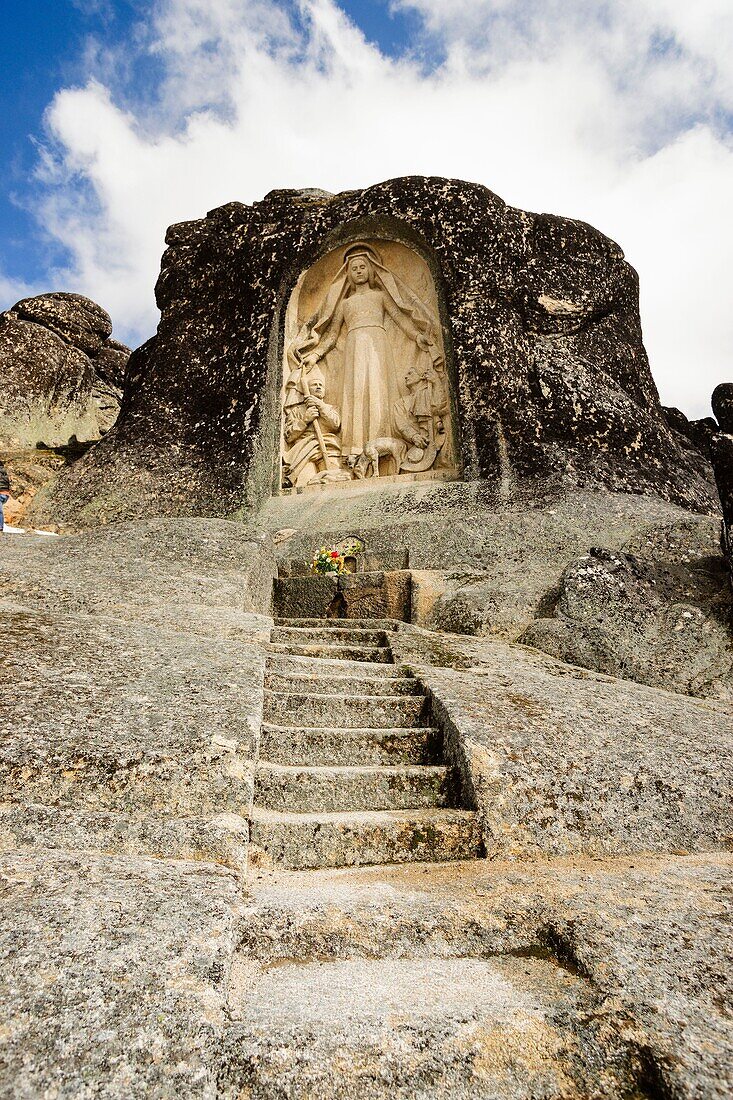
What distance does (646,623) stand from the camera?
546 centimetres

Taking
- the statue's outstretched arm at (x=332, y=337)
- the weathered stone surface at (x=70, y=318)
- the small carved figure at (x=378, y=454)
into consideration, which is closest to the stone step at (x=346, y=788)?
the small carved figure at (x=378, y=454)

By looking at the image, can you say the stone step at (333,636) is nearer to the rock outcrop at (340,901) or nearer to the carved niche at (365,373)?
the rock outcrop at (340,901)

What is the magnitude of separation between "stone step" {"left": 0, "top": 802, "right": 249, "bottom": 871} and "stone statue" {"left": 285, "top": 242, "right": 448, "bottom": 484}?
8024 millimetres

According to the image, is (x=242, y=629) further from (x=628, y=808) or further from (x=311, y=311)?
(x=311, y=311)

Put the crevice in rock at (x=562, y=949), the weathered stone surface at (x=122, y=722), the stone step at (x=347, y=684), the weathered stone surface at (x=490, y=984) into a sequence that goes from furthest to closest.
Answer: the stone step at (x=347, y=684), the weathered stone surface at (x=122, y=722), the crevice in rock at (x=562, y=949), the weathered stone surface at (x=490, y=984)

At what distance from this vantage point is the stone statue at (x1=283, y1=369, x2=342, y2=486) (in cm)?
1073

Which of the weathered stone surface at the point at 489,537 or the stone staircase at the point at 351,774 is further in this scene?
the weathered stone surface at the point at 489,537

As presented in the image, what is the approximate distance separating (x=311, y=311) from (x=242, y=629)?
8.11m

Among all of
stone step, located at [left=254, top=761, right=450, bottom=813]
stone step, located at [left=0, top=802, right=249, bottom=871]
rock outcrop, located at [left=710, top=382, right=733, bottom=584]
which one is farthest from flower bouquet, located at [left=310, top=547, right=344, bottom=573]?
stone step, located at [left=0, top=802, right=249, bottom=871]

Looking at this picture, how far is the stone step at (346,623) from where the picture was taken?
5736mm

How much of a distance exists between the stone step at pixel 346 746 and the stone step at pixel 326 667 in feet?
2.47

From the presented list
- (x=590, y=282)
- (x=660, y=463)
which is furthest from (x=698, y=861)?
(x=590, y=282)

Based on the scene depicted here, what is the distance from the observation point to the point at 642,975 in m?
1.92

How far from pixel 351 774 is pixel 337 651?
1829 millimetres
